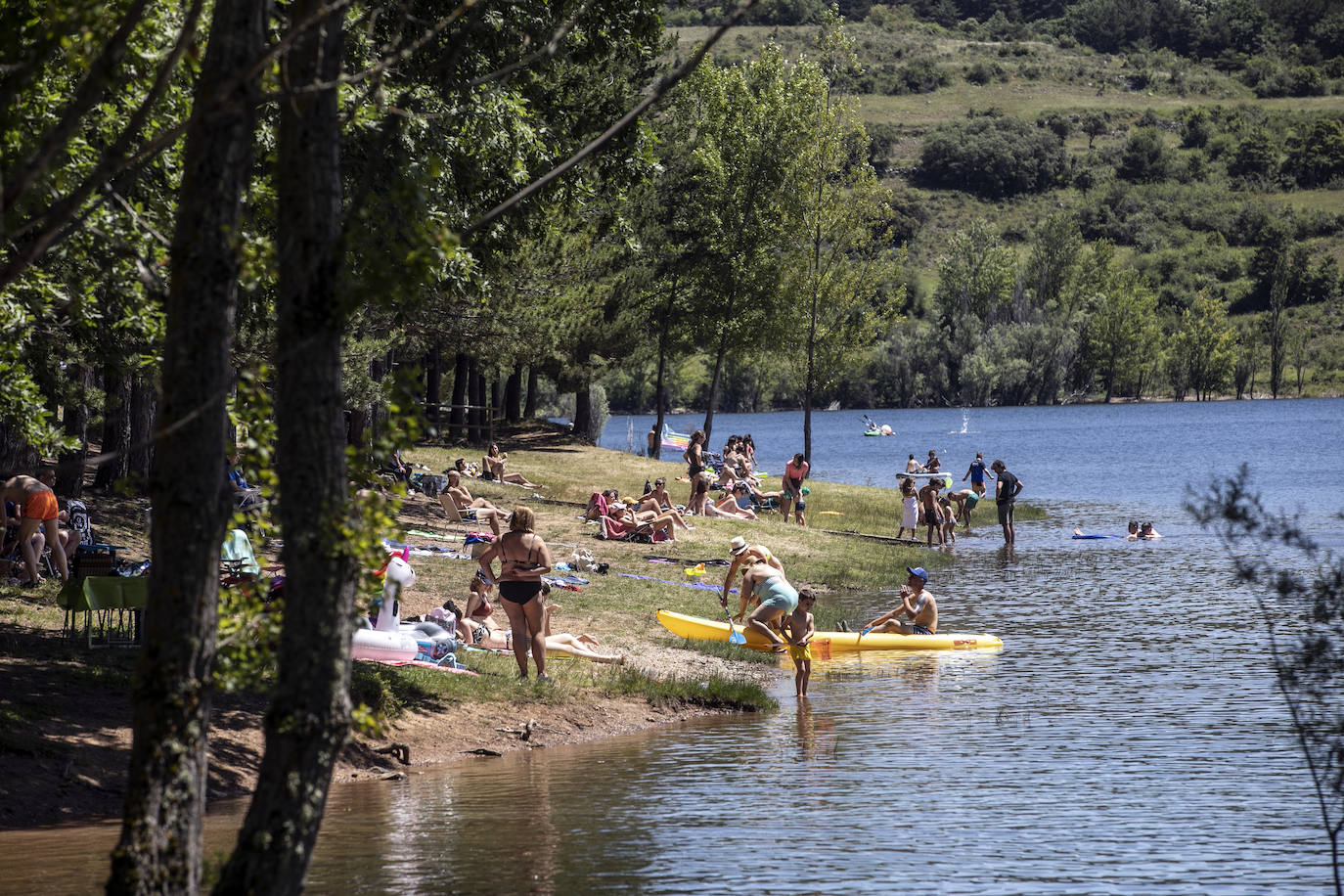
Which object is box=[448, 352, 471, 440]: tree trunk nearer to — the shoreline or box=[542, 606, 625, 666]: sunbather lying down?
the shoreline

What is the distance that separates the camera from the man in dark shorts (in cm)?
3073

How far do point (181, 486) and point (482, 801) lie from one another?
6.28 metres

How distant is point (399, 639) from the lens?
13.9 m

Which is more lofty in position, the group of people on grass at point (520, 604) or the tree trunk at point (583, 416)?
the tree trunk at point (583, 416)

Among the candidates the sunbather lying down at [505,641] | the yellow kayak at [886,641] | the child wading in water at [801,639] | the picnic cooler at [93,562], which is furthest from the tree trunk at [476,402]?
the picnic cooler at [93,562]

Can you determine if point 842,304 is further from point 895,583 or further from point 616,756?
point 616,756

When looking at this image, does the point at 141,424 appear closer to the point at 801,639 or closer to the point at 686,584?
the point at 686,584

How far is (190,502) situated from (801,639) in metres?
11.2

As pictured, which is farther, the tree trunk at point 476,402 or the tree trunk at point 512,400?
the tree trunk at point 512,400

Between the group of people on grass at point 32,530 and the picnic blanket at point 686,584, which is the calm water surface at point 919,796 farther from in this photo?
the group of people on grass at point 32,530

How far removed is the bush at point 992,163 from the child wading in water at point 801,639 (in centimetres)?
18462

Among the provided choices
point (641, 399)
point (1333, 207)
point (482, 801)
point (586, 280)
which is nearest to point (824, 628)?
point (482, 801)

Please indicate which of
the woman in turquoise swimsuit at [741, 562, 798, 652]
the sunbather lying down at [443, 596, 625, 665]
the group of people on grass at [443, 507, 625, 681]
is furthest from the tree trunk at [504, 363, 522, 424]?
the group of people on grass at [443, 507, 625, 681]

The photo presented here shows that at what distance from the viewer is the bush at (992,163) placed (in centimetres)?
19100
